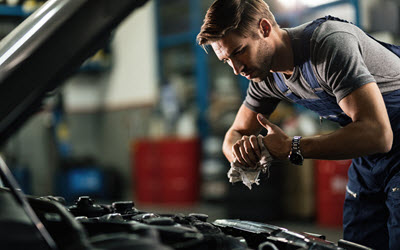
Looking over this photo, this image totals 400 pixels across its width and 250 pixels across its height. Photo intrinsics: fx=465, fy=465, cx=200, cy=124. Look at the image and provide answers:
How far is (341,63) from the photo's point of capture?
125 cm

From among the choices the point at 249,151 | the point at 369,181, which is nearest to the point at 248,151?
the point at 249,151

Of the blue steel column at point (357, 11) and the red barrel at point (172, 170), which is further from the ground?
the blue steel column at point (357, 11)

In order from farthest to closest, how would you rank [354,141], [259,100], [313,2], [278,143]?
[313,2]
[259,100]
[278,143]
[354,141]

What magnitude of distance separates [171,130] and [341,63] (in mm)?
6566

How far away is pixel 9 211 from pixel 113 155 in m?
8.88

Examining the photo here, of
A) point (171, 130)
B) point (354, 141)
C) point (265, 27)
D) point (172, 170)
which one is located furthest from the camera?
point (171, 130)

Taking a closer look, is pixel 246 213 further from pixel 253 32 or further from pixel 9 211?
pixel 9 211

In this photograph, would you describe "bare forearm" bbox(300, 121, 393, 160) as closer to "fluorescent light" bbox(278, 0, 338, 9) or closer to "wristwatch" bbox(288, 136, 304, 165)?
"wristwatch" bbox(288, 136, 304, 165)

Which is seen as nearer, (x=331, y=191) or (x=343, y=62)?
(x=343, y=62)

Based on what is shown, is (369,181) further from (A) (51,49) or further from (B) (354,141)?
(A) (51,49)

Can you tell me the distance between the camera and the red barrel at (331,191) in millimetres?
4883

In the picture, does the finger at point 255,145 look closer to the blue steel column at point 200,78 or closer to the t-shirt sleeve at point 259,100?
the t-shirt sleeve at point 259,100

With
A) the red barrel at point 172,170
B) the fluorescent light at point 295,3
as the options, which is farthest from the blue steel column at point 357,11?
the red barrel at point 172,170

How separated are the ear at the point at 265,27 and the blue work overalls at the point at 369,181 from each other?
0.11 metres
